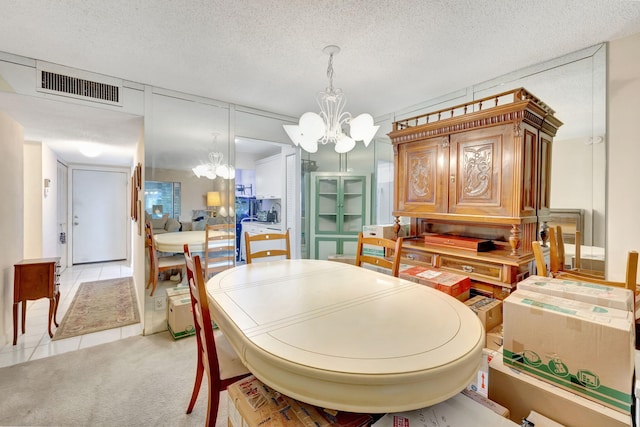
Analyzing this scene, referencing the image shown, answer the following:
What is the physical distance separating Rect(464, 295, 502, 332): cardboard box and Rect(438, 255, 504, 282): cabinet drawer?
184mm

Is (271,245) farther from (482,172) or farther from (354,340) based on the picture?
(354,340)

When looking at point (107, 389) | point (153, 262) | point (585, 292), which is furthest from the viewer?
point (153, 262)

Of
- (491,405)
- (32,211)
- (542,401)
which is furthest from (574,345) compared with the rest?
(32,211)

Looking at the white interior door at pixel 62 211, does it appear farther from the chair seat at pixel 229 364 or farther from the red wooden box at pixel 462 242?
the red wooden box at pixel 462 242

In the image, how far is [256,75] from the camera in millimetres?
2674

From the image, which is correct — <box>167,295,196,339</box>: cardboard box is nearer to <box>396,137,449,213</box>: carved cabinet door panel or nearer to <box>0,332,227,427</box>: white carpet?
<box>0,332,227,427</box>: white carpet

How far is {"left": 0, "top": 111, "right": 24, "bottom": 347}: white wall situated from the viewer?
102 inches

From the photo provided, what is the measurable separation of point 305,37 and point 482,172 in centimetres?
170

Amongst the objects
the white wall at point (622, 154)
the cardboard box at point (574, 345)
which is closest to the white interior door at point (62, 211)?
the cardboard box at point (574, 345)

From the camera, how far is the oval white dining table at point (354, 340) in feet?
2.80

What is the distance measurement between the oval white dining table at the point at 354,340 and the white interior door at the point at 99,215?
6.03 meters

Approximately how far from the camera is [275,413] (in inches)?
38.6

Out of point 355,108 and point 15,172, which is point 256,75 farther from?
point 15,172

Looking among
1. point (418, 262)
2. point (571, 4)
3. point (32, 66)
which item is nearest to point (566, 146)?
point (571, 4)
